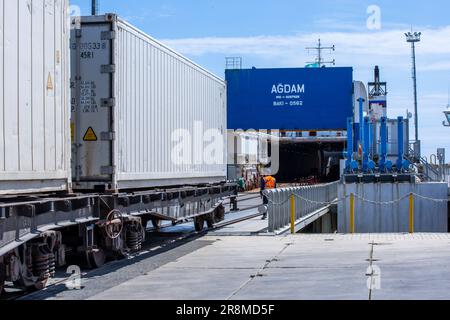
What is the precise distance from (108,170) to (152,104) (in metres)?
2.52

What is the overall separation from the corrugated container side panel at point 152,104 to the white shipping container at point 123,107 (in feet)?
0.06

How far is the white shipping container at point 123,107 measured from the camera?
1285 centimetres

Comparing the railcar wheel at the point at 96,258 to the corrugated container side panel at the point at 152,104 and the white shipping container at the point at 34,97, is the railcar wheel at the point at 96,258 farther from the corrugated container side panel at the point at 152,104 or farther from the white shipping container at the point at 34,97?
the white shipping container at the point at 34,97

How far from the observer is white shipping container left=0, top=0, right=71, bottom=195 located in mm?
9102

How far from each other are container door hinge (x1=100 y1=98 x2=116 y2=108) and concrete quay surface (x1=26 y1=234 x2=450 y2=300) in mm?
2735

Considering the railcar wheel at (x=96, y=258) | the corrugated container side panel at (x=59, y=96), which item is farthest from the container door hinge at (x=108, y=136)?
the corrugated container side panel at (x=59, y=96)

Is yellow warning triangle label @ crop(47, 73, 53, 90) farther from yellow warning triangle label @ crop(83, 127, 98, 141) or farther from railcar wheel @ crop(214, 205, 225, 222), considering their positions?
railcar wheel @ crop(214, 205, 225, 222)

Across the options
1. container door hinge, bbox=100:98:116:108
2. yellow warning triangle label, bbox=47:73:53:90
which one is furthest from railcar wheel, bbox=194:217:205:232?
yellow warning triangle label, bbox=47:73:53:90

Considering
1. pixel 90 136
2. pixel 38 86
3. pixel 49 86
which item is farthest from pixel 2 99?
pixel 90 136

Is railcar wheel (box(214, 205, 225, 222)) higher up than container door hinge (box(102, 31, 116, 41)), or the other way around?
container door hinge (box(102, 31, 116, 41))

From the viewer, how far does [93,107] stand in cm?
1291

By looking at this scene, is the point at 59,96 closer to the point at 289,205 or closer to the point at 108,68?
the point at 108,68
